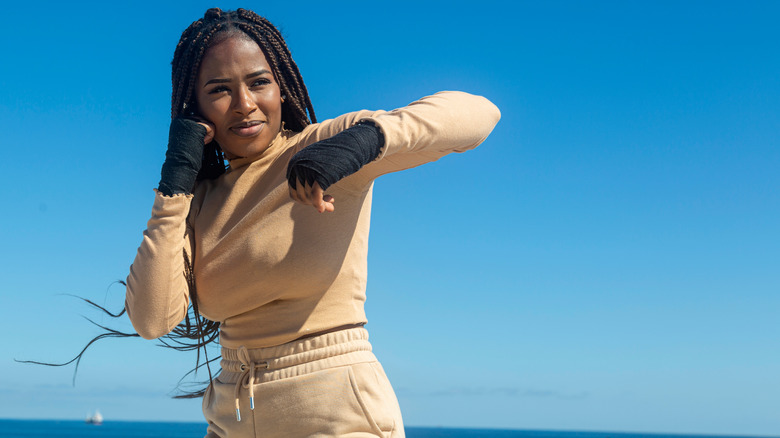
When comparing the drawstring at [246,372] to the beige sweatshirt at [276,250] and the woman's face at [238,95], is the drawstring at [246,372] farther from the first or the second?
the woman's face at [238,95]

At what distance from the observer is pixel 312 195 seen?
191 centimetres

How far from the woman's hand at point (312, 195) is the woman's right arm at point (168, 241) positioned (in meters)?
0.63

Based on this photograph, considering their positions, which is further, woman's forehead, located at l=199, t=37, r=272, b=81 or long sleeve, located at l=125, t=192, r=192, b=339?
woman's forehead, located at l=199, t=37, r=272, b=81

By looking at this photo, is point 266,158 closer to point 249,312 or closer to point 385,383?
point 249,312

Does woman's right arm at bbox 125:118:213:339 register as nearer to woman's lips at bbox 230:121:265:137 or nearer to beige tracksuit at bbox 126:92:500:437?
beige tracksuit at bbox 126:92:500:437

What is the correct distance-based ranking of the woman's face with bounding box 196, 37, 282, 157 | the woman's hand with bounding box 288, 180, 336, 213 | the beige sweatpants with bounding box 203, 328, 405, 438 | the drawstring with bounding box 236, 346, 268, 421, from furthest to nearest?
1. the woman's face with bounding box 196, 37, 282, 157
2. the drawstring with bounding box 236, 346, 268, 421
3. the beige sweatpants with bounding box 203, 328, 405, 438
4. the woman's hand with bounding box 288, 180, 336, 213

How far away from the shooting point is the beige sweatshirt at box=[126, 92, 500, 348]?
2.39 meters

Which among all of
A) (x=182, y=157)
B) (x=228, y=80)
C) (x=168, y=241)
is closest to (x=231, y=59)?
(x=228, y=80)

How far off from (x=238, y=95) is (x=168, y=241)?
0.56 metres

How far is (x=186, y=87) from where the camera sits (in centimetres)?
270

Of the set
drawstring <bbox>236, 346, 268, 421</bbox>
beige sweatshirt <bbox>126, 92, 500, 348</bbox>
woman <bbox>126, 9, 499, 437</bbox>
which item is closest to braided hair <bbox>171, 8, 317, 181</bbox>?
woman <bbox>126, 9, 499, 437</bbox>

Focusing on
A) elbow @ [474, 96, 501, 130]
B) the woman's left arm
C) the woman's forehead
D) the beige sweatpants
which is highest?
the woman's forehead

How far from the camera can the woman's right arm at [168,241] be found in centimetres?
240

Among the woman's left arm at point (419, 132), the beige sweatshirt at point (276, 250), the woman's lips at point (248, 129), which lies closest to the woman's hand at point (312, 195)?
the woman's left arm at point (419, 132)
